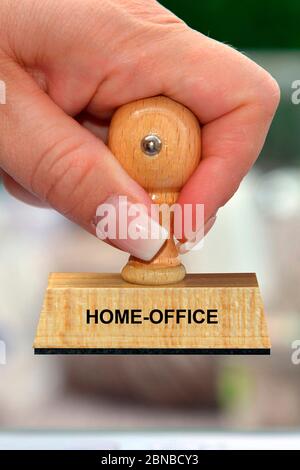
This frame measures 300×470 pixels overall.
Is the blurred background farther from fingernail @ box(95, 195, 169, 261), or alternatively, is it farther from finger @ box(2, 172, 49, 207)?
fingernail @ box(95, 195, 169, 261)

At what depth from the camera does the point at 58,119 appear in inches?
20.1

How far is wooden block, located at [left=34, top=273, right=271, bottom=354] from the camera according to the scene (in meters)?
0.53

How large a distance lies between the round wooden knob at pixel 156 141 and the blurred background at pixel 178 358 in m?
0.62

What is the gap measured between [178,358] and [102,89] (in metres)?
0.82

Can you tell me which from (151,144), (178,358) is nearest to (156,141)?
(151,144)

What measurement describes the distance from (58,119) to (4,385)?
29.7 inches

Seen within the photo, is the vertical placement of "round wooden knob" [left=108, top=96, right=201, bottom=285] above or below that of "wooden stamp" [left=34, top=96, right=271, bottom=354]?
above

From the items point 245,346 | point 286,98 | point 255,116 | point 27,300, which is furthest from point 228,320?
point 27,300

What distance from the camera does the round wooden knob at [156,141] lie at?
1.68ft

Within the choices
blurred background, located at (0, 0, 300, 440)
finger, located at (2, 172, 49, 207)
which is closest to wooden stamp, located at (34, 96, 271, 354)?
finger, located at (2, 172, 49, 207)

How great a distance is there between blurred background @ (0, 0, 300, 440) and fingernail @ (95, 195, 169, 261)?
0.63 metres

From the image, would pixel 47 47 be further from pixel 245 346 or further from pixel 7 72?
pixel 245 346

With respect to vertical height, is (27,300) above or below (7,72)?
above

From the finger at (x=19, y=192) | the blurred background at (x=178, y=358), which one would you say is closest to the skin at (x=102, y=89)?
the finger at (x=19, y=192)
